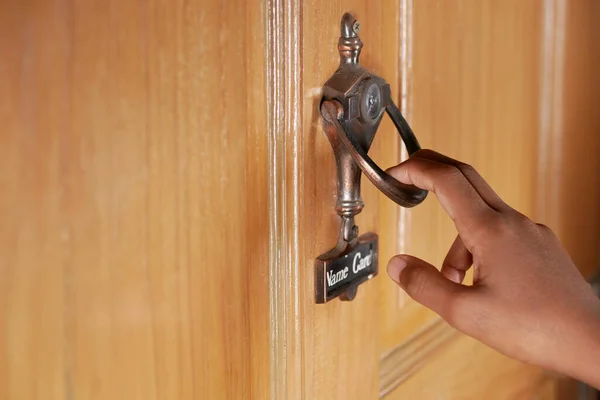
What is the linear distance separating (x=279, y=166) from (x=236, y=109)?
0.05m

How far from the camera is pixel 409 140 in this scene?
468 millimetres

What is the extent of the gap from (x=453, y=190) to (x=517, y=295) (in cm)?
7

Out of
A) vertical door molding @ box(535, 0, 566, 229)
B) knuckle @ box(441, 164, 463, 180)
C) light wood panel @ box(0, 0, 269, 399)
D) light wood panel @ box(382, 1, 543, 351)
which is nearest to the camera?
light wood panel @ box(0, 0, 269, 399)

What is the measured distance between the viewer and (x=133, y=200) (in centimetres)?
35

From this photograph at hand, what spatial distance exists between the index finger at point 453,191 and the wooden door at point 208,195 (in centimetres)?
6

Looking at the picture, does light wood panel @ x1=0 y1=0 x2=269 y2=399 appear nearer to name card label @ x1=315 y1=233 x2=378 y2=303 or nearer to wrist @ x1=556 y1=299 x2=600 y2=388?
name card label @ x1=315 y1=233 x2=378 y2=303

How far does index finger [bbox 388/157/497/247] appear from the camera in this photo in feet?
1.27

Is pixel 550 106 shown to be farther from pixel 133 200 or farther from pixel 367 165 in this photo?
pixel 133 200

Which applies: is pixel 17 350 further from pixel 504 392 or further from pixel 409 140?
pixel 504 392

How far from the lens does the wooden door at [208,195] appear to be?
1.01 ft

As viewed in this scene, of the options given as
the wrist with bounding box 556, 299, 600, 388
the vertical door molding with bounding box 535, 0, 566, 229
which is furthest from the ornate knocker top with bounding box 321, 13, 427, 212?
the vertical door molding with bounding box 535, 0, 566, 229

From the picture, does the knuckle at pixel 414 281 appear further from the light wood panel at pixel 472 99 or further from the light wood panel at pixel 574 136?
the light wood panel at pixel 574 136

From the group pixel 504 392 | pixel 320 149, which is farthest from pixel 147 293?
pixel 504 392

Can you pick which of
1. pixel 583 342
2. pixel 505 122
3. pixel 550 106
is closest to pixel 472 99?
pixel 505 122
